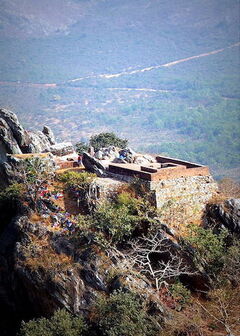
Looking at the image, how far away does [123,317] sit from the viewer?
25.8 metres

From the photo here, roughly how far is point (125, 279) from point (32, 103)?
15155 centimetres

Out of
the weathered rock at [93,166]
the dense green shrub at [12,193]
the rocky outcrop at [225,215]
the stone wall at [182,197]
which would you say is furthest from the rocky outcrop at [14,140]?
the rocky outcrop at [225,215]

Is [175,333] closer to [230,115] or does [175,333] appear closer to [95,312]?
[95,312]

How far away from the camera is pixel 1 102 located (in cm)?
14875

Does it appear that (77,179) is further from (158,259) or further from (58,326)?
(58,326)

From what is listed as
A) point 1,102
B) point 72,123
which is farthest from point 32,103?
point 1,102

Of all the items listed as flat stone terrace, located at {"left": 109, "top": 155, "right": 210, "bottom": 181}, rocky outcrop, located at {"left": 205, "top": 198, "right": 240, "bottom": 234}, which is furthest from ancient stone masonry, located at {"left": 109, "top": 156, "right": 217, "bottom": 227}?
rocky outcrop, located at {"left": 205, "top": 198, "right": 240, "bottom": 234}

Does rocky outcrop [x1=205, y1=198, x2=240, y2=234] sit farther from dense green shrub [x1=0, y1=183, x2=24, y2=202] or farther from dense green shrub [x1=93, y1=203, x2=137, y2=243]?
dense green shrub [x1=0, y1=183, x2=24, y2=202]

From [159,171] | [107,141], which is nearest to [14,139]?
[107,141]

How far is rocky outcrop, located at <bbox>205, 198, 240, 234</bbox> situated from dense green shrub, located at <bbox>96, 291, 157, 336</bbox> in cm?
821

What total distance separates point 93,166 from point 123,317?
13016 mm

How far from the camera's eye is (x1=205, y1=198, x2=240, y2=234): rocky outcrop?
32.2 m

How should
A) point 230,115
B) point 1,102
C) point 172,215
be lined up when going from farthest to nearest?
point 230,115
point 1,102
point 172,215

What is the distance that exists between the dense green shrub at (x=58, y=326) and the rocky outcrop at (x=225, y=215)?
10.5 metres
